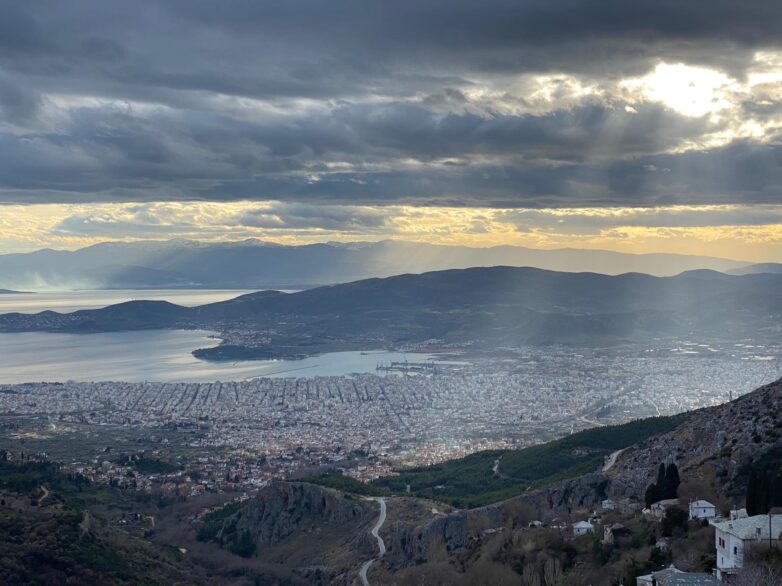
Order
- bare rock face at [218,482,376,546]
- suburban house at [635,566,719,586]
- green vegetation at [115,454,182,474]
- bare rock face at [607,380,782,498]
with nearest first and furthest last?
suburban house at [635,566,719,586], bare rock face at [607,380,782,498], bare rock face at [218,482,376,546], green vegetation at [115,454,182,474]

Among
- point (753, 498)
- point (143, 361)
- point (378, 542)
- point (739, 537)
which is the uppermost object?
point (739, 537)

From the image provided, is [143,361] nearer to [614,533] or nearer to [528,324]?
[528,324]

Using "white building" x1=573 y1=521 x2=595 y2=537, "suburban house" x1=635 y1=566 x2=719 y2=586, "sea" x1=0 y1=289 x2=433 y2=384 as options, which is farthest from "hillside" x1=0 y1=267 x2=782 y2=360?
"suburban house" x1=635 y1=566 x2=719 y2=586

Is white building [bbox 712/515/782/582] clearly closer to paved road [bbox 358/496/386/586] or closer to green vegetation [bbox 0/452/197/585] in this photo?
paved road [bbox 358/496/386/586]

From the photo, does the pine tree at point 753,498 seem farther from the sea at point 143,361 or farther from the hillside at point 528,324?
the hillside at point 528,324

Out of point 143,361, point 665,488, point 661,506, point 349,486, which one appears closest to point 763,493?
point 661,506

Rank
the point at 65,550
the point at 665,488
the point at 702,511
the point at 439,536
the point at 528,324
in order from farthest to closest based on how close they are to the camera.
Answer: the point at 528,324 < the point at 439,536 < the point at 65,550 < the point at 665,488 < the point at 702,511

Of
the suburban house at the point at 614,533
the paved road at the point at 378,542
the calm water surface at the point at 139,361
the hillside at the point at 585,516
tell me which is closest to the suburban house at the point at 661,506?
the hillside at the point at 585,516

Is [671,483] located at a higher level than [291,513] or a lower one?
higher
